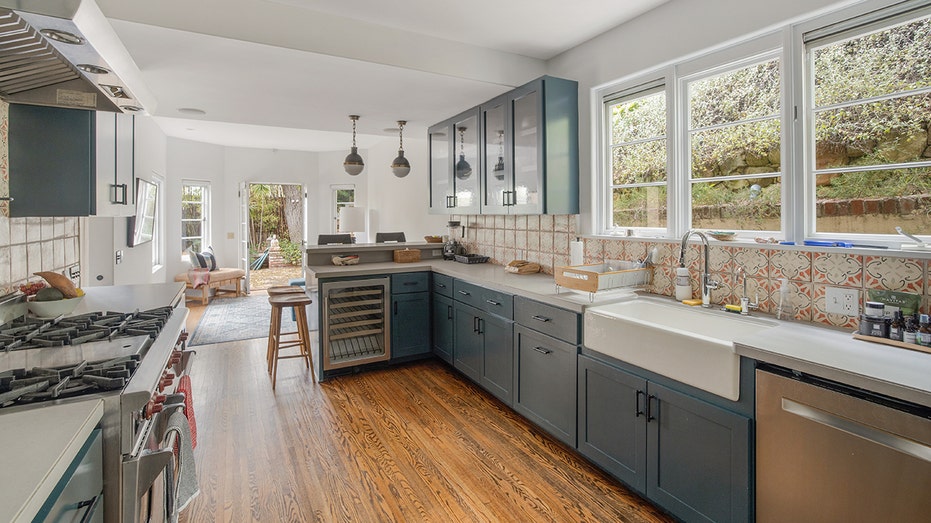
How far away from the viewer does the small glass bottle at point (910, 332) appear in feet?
5.20

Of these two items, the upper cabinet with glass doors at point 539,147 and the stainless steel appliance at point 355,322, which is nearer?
the upper cabinet with glass doors at point 539,147

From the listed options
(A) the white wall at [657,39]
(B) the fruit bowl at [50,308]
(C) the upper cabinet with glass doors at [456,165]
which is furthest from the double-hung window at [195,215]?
(A) the white wall at [657,39]

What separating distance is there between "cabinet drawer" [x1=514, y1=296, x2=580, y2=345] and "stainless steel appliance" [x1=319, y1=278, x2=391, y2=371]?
4.74 ft

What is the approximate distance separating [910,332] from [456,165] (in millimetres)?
3306

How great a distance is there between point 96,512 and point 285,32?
7.86 ft

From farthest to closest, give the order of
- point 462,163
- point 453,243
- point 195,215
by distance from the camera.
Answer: point 195,215 < point 453,243 < point 462,163

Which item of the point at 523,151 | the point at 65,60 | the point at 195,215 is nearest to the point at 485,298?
the point at 523,151

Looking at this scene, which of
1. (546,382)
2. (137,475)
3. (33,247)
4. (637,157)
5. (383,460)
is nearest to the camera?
(137,475)

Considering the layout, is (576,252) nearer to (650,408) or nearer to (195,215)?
(650,408)

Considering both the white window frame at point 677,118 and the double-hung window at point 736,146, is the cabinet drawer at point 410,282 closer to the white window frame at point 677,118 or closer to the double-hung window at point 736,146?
the white window frame at point 677,118

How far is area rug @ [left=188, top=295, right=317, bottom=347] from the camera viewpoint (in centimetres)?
505

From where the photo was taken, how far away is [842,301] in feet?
6.20

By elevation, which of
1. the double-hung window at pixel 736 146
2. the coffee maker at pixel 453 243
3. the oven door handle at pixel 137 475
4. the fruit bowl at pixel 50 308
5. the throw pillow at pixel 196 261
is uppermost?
the double-hung window at pixel 736 146

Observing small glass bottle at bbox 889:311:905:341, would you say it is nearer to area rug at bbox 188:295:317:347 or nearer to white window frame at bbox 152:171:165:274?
area rug at bbox 188:295:317:347
